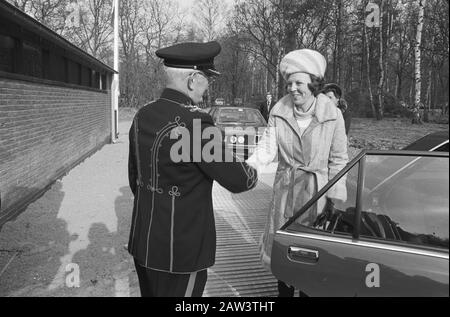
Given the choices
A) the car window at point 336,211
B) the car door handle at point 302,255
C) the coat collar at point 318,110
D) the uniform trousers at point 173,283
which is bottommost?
the uniform trousers at point 173,283

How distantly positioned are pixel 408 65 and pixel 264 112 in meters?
37.5

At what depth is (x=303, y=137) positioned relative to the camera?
9.57ft

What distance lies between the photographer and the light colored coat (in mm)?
2885

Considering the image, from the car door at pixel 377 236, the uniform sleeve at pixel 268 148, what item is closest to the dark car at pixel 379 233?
the car door at pixel 377 236

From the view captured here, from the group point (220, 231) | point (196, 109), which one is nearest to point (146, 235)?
point (196, 109)

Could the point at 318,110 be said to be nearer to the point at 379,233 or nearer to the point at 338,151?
the point at 338,151

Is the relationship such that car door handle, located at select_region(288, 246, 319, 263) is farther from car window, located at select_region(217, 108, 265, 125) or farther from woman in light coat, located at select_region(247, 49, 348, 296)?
car window, located at select_region(217, 108, 265, 125)

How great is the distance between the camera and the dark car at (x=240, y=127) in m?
11.4

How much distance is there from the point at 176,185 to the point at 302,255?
79 centimetres

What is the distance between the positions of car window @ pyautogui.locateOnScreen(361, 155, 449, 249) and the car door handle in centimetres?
28

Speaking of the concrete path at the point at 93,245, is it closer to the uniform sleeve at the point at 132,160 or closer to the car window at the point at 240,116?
the uniform sleeve at the point at 132,160

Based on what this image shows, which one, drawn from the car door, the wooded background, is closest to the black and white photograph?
the car door

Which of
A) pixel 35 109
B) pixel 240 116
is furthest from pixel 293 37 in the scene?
pixel 35 109

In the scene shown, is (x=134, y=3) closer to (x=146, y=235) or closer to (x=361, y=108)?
(x=361, y=108)
